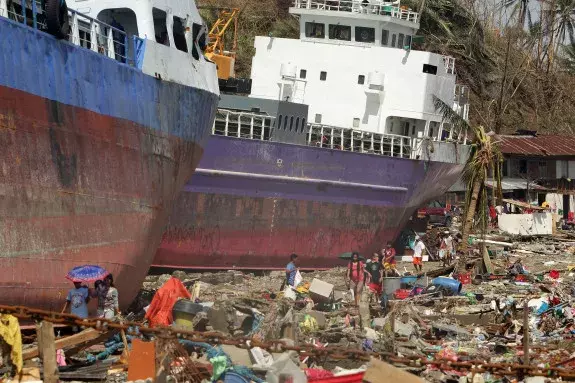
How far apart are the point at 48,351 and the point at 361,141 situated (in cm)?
2359

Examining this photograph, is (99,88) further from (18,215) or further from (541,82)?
(541,82)

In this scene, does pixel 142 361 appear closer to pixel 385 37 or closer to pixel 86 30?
pixel 86 30

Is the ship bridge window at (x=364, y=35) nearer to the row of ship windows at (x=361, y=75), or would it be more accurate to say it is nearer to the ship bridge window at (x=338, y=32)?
the ship bridge window at (x=338, y=32)

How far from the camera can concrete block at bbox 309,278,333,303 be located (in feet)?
74.6

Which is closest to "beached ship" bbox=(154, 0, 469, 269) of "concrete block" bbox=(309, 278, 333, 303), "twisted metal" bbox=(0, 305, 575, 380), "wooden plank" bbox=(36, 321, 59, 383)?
"concrete block" bbox=(309, 278, 333, 303)

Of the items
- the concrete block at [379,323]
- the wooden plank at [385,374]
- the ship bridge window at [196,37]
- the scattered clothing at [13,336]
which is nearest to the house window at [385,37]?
the ship bridge window at [196,37]

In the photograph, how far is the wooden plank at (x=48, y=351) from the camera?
1177cm

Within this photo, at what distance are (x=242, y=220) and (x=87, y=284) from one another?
1274 cm

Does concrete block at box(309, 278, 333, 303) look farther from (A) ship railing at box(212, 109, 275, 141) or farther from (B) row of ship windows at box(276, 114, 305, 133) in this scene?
(B) row of ship windows at box(276, 114, 305, 133)

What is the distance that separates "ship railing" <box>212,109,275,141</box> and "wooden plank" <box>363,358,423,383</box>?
18.9 meters

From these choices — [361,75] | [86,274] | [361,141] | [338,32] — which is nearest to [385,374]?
[86,274]

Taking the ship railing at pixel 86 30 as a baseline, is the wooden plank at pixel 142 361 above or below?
below

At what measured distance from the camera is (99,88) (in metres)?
19.1

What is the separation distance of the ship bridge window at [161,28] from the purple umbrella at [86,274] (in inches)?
220
